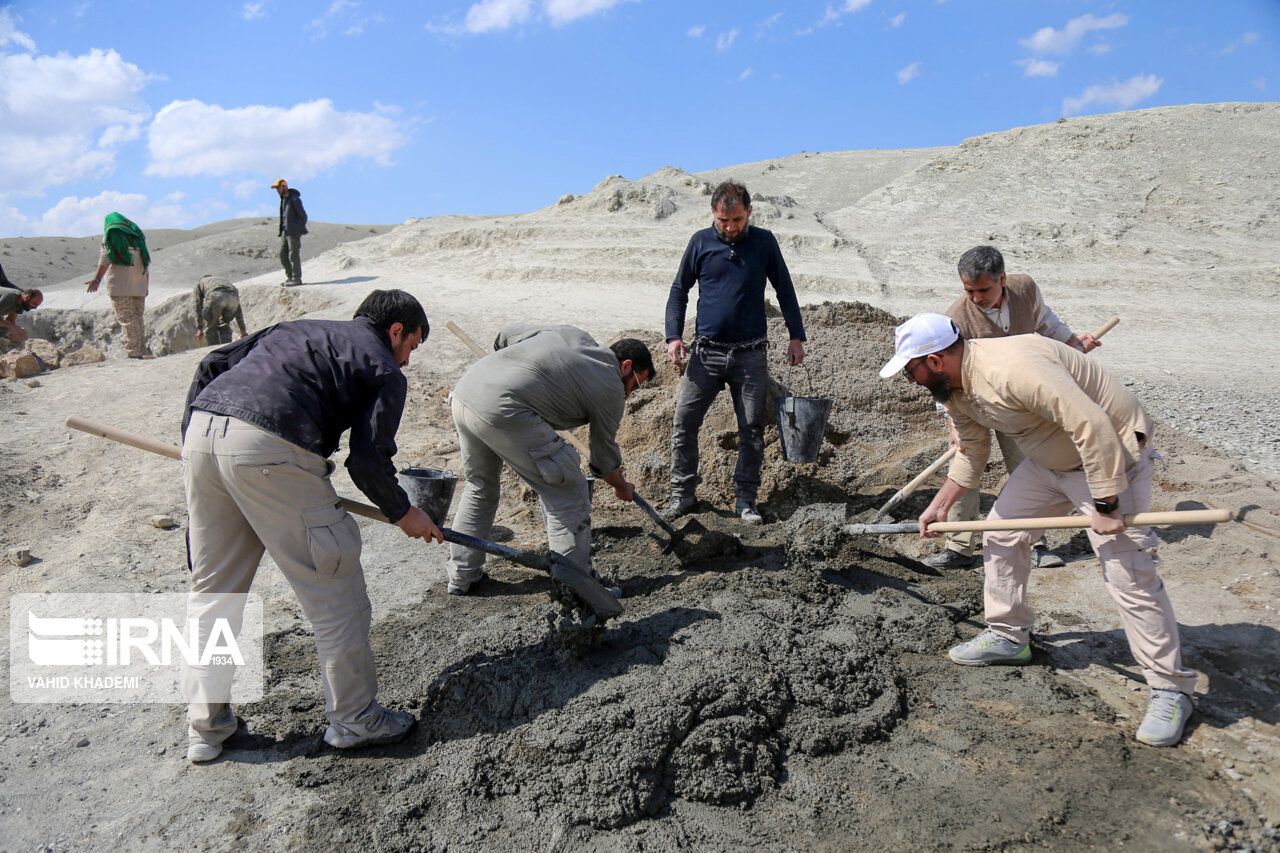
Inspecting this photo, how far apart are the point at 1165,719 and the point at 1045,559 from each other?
4.79 feet

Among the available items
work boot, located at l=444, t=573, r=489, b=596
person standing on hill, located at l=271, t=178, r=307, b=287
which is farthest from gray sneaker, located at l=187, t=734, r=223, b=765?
person standing on hill, located at l=271, t=178, r=307, b=287

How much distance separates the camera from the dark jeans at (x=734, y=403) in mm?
4469

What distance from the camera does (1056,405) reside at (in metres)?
2.55

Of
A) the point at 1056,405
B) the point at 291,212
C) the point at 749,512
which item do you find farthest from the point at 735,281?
the point at 291,212

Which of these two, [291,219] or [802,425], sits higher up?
[291,219]

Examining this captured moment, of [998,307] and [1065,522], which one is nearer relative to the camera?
[1065,522]

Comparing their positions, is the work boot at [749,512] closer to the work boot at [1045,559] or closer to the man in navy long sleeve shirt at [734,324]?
the man in navy long sleeve shirt at [734,324]

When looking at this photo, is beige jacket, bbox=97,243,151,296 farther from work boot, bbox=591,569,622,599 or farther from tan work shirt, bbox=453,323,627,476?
work boot, bbox=591,569,622,599

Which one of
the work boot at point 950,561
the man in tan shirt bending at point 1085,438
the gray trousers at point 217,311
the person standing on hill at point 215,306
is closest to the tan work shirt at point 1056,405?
the man in tan shirt bending at point 1085,438

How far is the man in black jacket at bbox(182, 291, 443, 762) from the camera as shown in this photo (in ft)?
8.19

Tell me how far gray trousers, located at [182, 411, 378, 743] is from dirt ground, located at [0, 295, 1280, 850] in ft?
0.91

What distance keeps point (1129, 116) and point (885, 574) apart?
20.8 meters

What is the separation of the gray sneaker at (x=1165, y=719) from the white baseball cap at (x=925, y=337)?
147 cm

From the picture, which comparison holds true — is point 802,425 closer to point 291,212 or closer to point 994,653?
point 994,653
